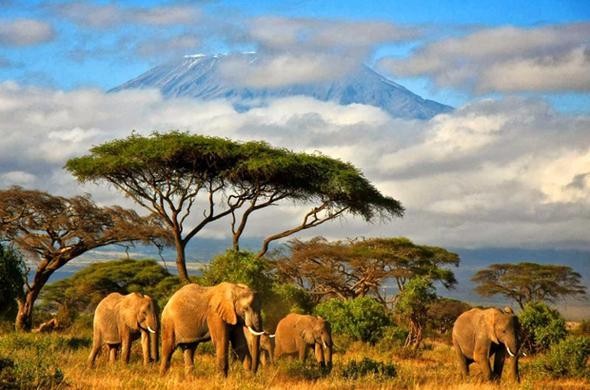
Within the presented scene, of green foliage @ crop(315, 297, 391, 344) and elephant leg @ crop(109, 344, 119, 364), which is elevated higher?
green foliage @ crop(315, 297, 391, 344)

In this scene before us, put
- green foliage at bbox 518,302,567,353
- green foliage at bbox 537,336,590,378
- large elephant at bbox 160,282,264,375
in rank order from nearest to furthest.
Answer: large elephant at bbox 160,282,264,375, green foliage at bbox 537,336,590,378, green foliage at bbox 518,302,567,353

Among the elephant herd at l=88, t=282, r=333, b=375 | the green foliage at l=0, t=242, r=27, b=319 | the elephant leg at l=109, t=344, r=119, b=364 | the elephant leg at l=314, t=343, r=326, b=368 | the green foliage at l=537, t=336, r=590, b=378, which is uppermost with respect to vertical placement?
the green foliage at l=0, t=242, r=27, b=319

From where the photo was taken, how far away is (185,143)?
36375 mm

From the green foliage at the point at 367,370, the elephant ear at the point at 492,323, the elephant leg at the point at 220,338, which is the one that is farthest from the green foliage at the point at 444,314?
the elephant leg at the point at 220,338

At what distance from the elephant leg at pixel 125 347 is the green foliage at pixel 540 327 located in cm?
1383

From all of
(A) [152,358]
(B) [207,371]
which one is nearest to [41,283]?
(A) [152,358]

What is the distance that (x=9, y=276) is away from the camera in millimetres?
25031

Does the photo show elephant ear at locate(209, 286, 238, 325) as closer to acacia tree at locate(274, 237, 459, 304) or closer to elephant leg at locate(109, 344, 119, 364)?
elephant leg at locate(109, 344, 119, 364)

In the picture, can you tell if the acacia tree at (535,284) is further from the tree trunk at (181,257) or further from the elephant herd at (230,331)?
the elephant herd at (230,331)

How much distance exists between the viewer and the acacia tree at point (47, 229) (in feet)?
123

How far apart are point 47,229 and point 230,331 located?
71.3ft

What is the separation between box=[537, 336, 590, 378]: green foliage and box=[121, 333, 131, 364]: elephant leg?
941 cm

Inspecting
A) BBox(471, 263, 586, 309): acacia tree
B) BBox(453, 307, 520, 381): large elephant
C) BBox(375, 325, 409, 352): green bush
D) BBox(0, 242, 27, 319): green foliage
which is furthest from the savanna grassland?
BBox(471, 263, 586, 309): acacia tree

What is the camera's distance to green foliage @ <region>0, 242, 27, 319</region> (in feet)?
81.0
